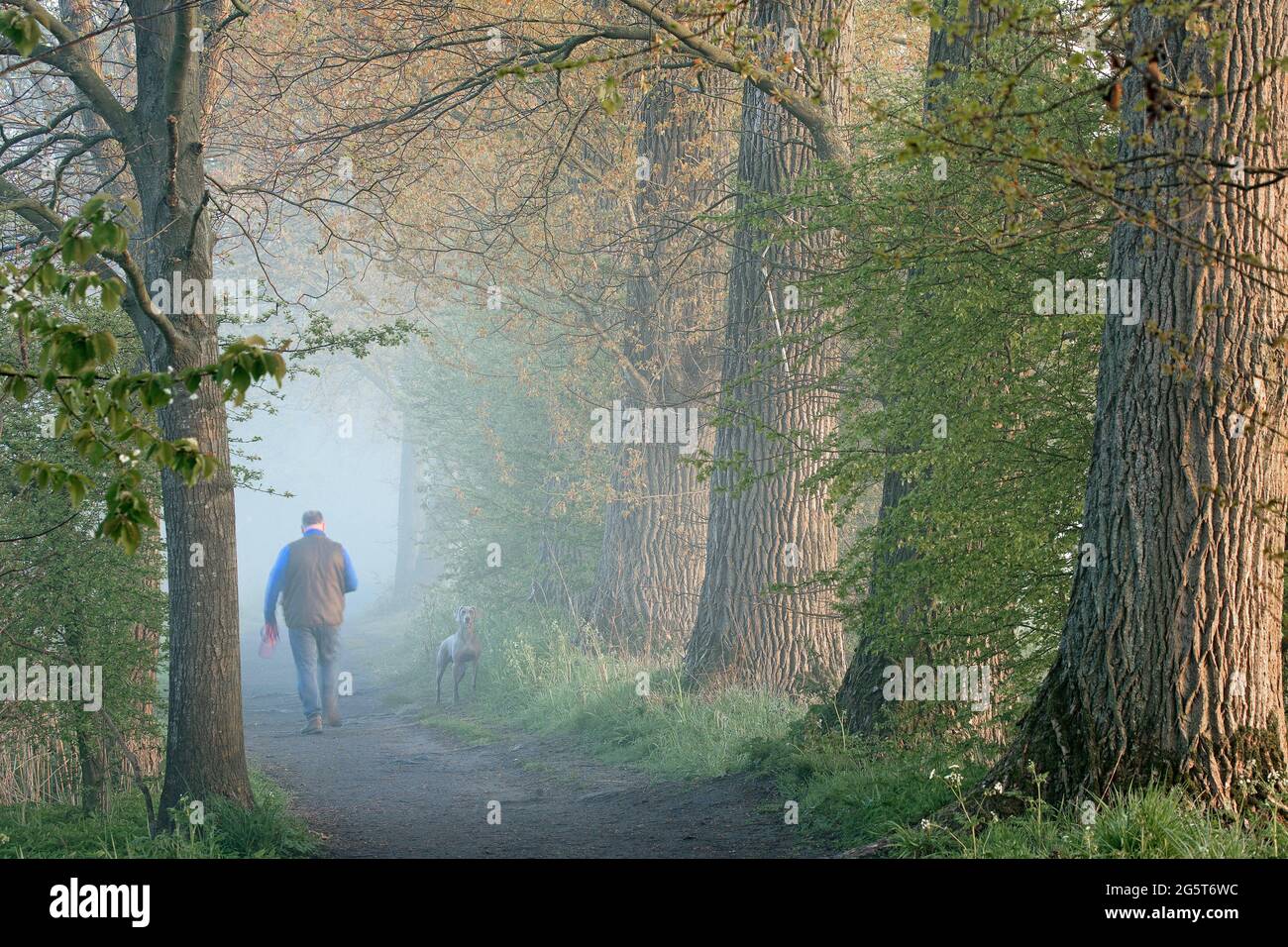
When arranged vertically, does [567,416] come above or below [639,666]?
above

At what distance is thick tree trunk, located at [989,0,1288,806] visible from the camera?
18.3 ft

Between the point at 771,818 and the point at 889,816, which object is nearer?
the point at 889,816

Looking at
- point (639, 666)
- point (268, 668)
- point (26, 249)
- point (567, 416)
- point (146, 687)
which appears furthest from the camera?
point (268, 668)

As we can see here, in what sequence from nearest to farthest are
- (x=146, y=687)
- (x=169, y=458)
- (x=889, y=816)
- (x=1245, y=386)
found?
(x=169, y=458) → (x=1245, y=386) → (x=889, y=816) → (x=146, y=687)

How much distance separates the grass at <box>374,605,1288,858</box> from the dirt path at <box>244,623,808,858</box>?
318mm

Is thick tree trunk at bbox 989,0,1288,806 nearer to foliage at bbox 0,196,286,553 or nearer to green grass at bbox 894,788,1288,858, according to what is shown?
green grass at bbox 894,788,1288,858

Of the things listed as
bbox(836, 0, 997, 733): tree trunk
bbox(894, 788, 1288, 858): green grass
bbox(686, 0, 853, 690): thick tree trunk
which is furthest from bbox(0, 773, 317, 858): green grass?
bbox(686, 0, 853, 690): thick tree trunk

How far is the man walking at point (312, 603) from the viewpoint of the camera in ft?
46.7

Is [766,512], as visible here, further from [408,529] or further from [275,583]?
[408,529]

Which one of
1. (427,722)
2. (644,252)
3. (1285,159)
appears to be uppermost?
(644,252)

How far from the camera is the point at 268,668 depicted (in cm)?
2262

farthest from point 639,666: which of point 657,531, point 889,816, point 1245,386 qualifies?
point 1245,386

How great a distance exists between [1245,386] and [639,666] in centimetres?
986

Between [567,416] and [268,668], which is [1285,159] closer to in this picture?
[567,416]
